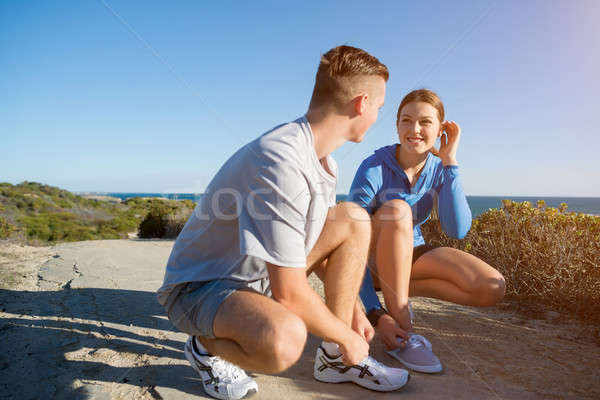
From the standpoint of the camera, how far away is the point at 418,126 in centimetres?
241

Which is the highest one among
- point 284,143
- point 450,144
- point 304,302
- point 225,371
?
point 450,144

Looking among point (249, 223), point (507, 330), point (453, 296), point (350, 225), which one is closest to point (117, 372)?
point (249, 223)

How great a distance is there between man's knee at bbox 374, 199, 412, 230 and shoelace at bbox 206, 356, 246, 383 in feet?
3.33

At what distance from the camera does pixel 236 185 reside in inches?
55.8

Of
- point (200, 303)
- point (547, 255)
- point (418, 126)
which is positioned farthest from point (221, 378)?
point (547, 255)

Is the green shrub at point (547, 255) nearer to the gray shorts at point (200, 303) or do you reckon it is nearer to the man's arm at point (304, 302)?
the man's arm at point (304, 302)

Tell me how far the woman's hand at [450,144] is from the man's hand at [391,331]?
41.5 inches

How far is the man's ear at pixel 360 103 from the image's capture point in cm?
162

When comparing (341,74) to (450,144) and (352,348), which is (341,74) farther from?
(450,144)

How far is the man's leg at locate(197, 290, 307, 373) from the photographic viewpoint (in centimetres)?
132

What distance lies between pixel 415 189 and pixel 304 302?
1.43m

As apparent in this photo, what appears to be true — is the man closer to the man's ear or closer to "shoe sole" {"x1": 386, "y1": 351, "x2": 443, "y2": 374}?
the man's ear

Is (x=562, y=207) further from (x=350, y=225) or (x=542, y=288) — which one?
(x=350, y=225)

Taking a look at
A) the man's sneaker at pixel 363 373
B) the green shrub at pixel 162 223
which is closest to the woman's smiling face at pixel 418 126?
the man's sneaker at pixel 363 373
